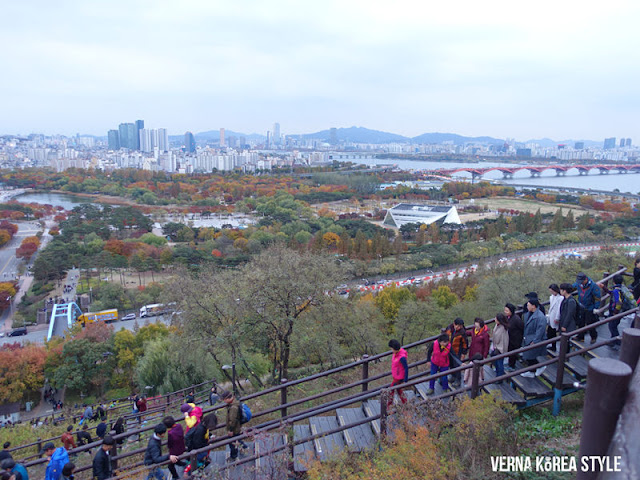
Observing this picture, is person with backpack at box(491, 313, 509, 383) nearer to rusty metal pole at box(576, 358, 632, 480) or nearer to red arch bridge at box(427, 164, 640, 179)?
rusty metal pole at box(576, 358, 632, 480)

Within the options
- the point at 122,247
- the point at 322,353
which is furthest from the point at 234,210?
the point at 322,353

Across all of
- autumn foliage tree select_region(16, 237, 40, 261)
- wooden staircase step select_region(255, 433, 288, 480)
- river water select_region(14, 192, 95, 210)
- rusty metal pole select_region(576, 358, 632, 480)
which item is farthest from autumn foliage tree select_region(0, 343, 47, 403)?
river water select_region(14, 192, 95, 210)

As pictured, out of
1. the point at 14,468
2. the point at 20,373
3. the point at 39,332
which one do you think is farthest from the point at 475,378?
the point at 39,332

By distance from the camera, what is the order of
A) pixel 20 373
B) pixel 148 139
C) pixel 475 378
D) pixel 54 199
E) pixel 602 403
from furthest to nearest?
1. pixel 148 139
2. pixel 54 199
3. pixel 20 373
4. pixel 475 378
5. pixel 602 403

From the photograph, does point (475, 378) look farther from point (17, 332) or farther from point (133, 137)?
point (133, 137)

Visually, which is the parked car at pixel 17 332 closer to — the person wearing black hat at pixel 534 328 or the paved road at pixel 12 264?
the paved road at pixel 12 264

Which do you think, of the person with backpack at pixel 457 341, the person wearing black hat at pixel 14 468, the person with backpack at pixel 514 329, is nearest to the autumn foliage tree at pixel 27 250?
the person wearing black hat at pixel 14 468
